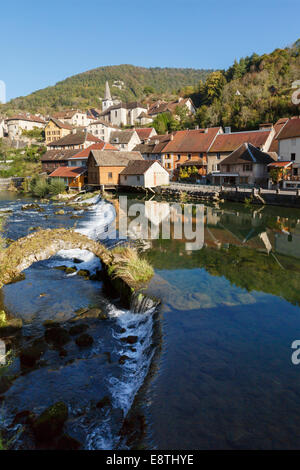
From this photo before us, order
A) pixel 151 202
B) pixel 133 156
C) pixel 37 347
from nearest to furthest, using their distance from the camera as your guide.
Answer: pixel 37 347 → pixel 151 202 → pixel 133 156

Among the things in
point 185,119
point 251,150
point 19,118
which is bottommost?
point 251,150

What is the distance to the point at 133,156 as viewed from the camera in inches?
2206

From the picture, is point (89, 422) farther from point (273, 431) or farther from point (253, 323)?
point (253, 323)

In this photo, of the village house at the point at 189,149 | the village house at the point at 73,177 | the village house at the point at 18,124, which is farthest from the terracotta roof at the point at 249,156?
the village house at the point at 18,124

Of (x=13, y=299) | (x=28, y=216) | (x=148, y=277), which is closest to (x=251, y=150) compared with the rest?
(x=28, y=216)

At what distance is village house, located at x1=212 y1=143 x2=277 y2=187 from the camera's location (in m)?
41.0

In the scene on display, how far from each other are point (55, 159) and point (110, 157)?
17.9m

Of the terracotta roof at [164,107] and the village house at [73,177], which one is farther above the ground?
the terracotta roof at [164,107]

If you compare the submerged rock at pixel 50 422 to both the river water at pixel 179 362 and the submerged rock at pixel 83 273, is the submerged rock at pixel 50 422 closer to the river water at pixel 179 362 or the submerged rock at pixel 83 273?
the river water at pixel 179 362

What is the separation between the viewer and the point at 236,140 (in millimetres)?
50125

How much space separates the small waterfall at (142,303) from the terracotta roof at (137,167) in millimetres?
37812

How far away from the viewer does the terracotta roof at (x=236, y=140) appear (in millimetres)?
47263

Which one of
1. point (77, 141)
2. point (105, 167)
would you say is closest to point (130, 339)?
point (105, 167)

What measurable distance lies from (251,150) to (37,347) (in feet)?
136
